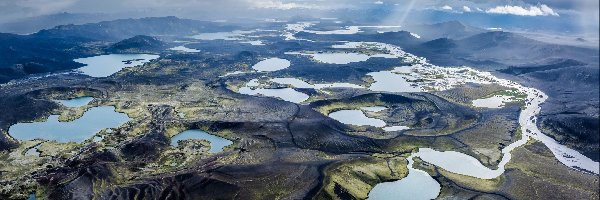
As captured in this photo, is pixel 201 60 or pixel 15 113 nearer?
pixel 15 113

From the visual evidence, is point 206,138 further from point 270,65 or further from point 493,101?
point 270,65

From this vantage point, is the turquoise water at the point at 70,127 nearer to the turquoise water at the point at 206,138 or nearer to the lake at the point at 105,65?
the turquoise water at the point at 206,138

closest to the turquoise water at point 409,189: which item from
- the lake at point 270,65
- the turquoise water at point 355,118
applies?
the turquoise water at point 355,118

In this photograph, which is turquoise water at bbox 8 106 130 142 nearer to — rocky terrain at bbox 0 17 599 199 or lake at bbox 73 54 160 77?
rocky terrain at bbox 0 17 599 199

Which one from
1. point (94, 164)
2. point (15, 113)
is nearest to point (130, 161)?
point (94, 164)

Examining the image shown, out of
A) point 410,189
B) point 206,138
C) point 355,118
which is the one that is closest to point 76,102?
point 206,138

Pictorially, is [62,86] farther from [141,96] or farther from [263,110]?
[263,110]

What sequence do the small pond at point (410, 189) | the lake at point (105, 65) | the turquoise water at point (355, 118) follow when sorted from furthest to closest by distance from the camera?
the lake at point (105, 65)
the turquoise water at point (355, 118)
the small pond at point (410, 189)
